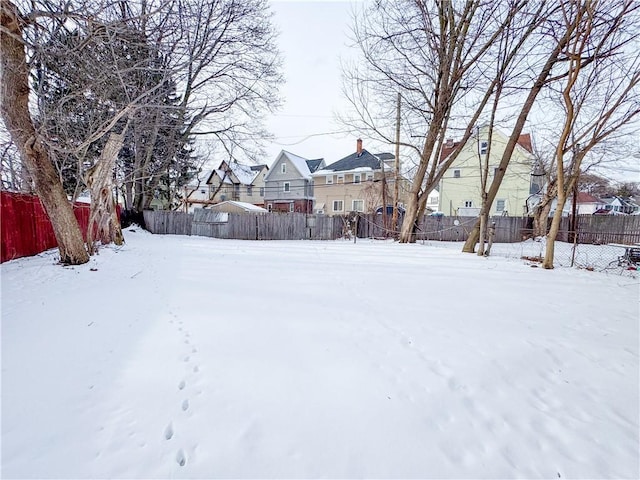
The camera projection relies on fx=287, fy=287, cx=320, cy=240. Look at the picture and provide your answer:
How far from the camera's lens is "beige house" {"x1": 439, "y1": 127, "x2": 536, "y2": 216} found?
18750 millimetres

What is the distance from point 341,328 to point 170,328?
63.2 inches

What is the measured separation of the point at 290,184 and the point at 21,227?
68.2ft

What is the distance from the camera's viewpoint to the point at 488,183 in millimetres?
19828

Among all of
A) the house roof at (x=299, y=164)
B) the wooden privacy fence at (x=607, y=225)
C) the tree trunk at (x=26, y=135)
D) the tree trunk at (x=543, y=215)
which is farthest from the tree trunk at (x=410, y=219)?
the house roof at (x=299, y=164)

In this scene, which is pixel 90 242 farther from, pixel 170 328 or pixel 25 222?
pixel 170 328

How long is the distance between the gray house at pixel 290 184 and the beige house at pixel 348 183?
121cm

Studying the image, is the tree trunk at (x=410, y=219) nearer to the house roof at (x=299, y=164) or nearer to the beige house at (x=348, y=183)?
the beige house at (x=348, y=183)

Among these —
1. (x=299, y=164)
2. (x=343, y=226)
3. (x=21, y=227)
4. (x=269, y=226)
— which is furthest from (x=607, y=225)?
(x=21, y=227)

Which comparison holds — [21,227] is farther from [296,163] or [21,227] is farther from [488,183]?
[488,183]

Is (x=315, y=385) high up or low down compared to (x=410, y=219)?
down

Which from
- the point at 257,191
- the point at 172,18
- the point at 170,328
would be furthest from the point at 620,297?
the point at 257,191

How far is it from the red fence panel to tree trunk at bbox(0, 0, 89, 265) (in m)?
1.34

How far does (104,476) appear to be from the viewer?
49.0 inches

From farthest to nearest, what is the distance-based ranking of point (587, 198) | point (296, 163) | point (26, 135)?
point (587, 198), point (296, 163), point (26, 135)
